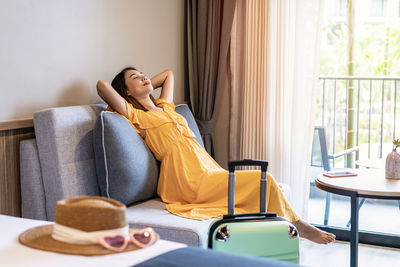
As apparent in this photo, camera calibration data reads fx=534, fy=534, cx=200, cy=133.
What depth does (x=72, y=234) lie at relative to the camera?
1528 mm

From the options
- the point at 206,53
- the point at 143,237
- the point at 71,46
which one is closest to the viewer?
the point at 143,237

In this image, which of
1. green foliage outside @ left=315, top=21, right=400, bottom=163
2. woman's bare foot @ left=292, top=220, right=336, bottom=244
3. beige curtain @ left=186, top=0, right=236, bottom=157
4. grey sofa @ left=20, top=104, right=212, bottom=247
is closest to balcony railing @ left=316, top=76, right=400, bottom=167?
green foliage outside @ left=315, top=21, right=400, bottom=163

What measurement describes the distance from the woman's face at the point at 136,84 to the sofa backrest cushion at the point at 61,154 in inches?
19.7

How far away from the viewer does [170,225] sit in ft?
8.11

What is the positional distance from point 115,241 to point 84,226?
0.10 metres

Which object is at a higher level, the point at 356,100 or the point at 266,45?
the point at 266,45

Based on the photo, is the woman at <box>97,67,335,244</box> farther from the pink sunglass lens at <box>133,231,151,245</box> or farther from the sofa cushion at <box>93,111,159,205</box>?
the pink sunglass lens at <box>133,231,151,245</box>

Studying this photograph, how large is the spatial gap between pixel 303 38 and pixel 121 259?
2.72 m

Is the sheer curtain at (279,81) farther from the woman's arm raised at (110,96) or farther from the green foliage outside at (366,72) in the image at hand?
the woman's arm raised at (110,96)

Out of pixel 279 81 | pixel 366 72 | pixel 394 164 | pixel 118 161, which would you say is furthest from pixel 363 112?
pixel 118 161

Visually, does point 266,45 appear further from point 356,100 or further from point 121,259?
point 121,259

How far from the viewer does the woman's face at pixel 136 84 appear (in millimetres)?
3148

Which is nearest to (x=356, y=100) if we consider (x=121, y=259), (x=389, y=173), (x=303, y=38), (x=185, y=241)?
(x=303, y=38)

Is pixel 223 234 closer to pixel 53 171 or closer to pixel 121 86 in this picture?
pixel 53 171
